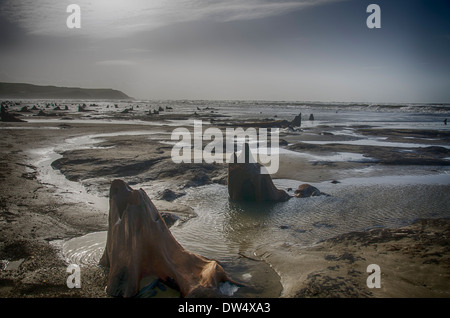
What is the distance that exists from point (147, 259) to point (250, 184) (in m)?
4.62

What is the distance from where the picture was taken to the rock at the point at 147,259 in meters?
3.98

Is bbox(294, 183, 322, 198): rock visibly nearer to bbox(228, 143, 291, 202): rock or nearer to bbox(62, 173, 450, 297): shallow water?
bbox(62, 173, 450, 297): shallow water

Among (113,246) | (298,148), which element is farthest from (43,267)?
(298,148)

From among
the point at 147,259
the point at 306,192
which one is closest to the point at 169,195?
the point at 306,192

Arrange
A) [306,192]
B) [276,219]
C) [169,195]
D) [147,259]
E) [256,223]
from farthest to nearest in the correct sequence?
[306,192] < [169,195] < [276,219] < [256,223] < [147,259]

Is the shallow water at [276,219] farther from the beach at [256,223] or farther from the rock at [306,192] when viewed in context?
the rock at [306,192]

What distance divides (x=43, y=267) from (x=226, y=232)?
3.26 meters

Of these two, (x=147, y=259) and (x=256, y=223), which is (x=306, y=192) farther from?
(x=147, y=259)

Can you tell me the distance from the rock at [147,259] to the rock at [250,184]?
4188 millimetres

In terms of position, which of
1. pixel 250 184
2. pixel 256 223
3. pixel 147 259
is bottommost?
pixel 256 223

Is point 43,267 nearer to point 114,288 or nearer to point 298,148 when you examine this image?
point 114,288

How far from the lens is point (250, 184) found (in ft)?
27.7

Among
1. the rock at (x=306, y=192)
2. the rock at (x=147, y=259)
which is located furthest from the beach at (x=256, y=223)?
the rock at (x=147, y=259)

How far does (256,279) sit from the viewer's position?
4621 mm
